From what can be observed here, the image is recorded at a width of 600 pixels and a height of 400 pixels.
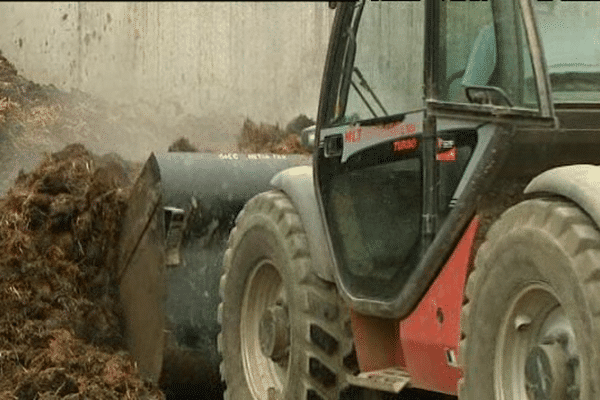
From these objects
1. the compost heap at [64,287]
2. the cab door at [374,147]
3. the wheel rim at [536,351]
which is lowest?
the compost heap at [64,287]

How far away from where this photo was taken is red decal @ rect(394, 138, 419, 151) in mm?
5566

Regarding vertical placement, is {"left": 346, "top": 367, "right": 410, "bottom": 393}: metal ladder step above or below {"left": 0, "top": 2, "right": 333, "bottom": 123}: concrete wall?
below

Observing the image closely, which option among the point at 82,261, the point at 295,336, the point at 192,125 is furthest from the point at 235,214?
the point at 192,125

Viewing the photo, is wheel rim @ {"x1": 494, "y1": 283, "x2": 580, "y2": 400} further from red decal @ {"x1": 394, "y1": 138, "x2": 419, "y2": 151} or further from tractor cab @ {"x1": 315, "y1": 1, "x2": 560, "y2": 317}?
red decal @ {"x1": 394, "y1": 138, "x2": 419, "y2": 151}

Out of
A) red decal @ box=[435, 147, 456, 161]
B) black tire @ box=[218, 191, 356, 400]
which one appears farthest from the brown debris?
red decal @ box=[435, 147, 456, 161]

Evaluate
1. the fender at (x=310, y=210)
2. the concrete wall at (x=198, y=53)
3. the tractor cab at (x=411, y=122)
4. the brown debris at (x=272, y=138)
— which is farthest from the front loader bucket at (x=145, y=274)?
the concrete wall at (x=198, y=53)

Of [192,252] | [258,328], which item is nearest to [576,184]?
[258,328]

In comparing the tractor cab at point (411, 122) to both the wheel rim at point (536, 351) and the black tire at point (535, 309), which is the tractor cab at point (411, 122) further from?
the wheel rim at point (536, 351)

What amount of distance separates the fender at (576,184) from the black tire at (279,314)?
1.72 meters

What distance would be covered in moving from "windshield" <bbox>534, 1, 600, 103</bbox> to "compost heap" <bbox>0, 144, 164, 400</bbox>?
3.47 m

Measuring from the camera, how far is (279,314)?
6.63 meters

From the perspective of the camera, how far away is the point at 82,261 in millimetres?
8531

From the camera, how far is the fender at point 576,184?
171 inches

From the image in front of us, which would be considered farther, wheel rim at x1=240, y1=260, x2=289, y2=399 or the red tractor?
wheel rim at x1=240, y1=260, x2=289, y2=399
